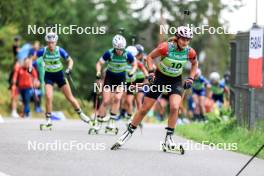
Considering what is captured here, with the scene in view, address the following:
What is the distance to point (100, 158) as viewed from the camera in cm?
1373

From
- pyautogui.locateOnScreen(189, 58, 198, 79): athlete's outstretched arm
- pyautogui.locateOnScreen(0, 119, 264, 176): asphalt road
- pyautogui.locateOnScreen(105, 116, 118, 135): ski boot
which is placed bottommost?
pyautogui.locateOnScreen(0, 119, 264, 176): asphalt road

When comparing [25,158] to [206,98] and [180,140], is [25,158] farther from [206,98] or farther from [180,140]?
[206,98]

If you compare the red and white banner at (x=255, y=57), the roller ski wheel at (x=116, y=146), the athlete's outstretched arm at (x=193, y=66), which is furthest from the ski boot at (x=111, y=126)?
the athlete's outstretched arm at (x=193, y=66)

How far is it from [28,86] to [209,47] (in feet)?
149

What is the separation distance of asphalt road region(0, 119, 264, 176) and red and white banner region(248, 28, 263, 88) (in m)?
1.93

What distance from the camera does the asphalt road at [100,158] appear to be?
12219 mm

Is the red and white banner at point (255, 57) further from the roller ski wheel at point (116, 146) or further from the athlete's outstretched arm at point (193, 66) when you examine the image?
the roller ski wheel at point (116, 146)

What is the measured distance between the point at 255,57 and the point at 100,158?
572 cm

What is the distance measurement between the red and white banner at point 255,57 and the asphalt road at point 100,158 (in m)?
1.93

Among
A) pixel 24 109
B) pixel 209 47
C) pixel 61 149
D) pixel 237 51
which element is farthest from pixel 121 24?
pixel 61 149

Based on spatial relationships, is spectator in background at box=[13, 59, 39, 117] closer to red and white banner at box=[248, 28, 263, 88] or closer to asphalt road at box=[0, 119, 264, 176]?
asphalt road at box=[0, 119, 264, 176]

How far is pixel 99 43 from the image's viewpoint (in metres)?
66.0

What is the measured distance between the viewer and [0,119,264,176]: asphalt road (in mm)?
12219

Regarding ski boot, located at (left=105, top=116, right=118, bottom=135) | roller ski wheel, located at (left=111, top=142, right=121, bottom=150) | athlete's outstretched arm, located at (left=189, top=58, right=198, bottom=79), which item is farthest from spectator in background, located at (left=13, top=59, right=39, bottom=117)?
athlete's outstretched arm, located at (left=189, top=58, right=198, bottom=79)
